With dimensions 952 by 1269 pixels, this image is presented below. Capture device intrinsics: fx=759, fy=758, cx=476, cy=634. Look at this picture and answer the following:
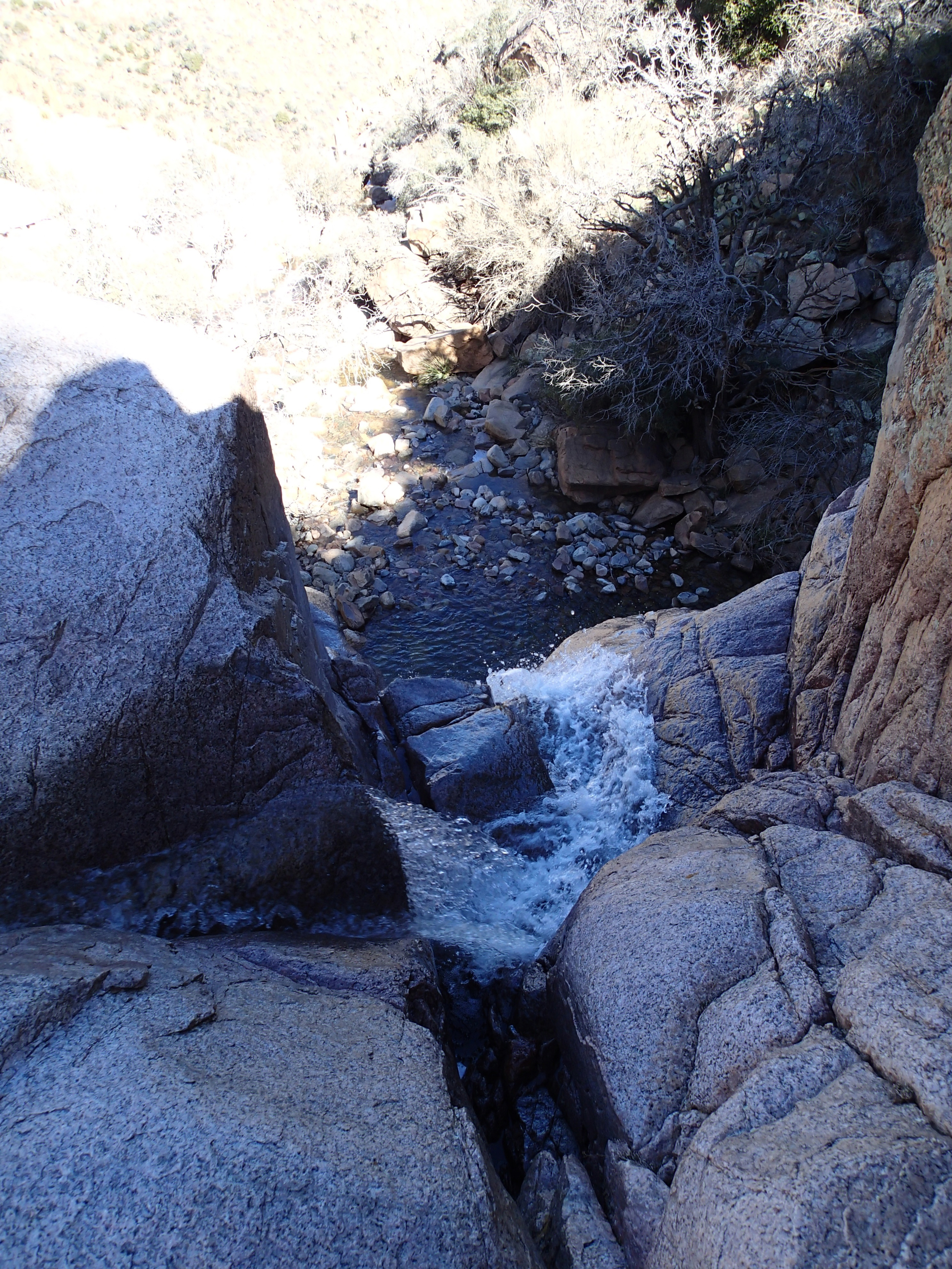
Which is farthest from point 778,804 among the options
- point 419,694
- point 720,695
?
point 419,694

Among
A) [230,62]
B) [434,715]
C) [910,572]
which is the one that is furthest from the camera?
[230,62]

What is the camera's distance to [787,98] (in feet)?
28.5

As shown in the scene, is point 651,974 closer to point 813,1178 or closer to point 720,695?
point 813,1178

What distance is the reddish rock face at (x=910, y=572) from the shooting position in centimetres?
273

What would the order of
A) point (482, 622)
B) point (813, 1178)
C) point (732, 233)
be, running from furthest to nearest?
point (732, 233)
point (482, 622)
point (813, 1178)

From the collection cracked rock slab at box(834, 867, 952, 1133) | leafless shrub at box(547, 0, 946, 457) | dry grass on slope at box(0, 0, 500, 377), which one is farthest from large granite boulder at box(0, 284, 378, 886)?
dry grass on slope at box(0, 0, 500, 377)

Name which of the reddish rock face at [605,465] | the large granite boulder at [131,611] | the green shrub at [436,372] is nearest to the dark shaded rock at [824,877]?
the large granite boulder at [131,611]

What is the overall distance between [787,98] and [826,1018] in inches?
398

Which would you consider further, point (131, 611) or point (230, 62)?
point (230, 62)

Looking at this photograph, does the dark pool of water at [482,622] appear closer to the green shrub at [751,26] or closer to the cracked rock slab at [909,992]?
the cracked rock slab at [909,992]

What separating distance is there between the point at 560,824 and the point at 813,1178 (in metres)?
2.97

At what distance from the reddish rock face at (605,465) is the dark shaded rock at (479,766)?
13.6ft

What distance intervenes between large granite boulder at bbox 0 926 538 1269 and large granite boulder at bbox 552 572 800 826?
95.0 inches

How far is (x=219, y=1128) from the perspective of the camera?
1.72m
